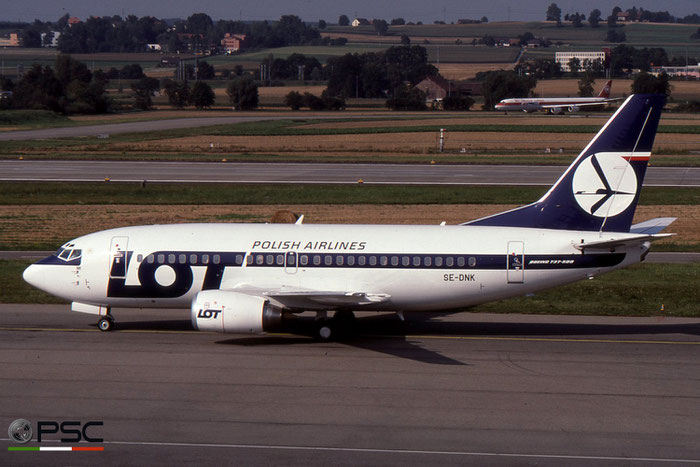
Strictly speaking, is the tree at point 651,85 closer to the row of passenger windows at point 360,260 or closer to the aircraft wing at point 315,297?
the row of passenger windows at point 360,260

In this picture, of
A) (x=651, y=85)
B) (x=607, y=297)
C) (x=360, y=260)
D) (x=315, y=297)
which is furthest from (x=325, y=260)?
(x=651, y=85)

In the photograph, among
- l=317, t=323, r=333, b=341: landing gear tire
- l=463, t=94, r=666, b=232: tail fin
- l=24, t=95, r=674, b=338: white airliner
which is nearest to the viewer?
l=24, t=95, r=674, b=338: white airliner

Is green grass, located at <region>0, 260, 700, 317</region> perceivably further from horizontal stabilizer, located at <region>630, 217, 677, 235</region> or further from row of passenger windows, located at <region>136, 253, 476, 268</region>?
row of passenger windows, located at <region>136, 253, 476, 268</region>

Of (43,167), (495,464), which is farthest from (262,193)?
(495,464)

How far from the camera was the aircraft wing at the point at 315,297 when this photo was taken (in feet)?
83.7

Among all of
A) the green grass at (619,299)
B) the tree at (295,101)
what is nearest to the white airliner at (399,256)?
the green grass at (619,299)

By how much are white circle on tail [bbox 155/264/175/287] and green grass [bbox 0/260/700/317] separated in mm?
7473

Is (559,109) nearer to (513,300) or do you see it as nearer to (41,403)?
(513,300)

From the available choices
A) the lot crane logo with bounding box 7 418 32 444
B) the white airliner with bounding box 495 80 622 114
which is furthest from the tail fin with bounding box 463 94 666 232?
the white airliner with bounding box 495 80 622 114

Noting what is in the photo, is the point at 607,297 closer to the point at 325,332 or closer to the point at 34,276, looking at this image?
the point at 325,332

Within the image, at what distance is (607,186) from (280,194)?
34.7 metres

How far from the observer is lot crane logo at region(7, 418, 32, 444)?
1856 cm

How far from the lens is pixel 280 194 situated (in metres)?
59.4

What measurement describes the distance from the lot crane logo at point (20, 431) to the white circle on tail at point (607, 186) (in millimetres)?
17835
